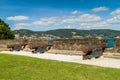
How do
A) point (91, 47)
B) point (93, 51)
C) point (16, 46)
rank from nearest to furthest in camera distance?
point (93, 51), point (91, 47), point (16, 46)

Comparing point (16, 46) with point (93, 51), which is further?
point (16, 46)

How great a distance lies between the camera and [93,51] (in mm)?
16672

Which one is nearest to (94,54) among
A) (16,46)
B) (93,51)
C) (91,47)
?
(93,51)

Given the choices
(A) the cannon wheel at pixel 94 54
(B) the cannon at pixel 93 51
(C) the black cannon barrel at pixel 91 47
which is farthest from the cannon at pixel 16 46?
(A) the cannon wheel at pixel 94 54

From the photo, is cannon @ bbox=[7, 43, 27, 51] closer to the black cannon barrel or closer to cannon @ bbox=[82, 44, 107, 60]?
the black cannon barrel

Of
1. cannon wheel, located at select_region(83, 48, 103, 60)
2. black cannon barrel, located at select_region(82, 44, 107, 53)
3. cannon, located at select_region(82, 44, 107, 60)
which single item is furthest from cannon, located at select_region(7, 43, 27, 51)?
cannon wheel, located at select_region(83, 48, 103, 60)

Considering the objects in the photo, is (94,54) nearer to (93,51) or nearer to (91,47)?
(93,51)

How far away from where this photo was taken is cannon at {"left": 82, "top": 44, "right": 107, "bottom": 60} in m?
16.5

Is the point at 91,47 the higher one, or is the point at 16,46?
the point at 91,47

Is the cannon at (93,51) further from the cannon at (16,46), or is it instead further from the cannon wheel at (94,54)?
the cannon at (16,46)

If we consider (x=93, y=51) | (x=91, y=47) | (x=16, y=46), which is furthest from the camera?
(x=16, y=46)

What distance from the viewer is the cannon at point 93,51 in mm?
16531

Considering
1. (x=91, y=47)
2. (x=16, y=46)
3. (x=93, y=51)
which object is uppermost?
(x=91, y=47)

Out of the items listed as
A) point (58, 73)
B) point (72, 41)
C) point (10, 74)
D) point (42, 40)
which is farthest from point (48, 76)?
point (42, 40)
